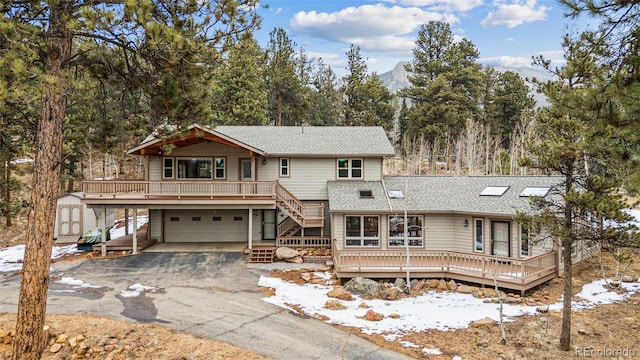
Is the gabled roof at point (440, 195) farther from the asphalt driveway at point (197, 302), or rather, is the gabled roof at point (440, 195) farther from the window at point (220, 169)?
the window at point (220, 169)

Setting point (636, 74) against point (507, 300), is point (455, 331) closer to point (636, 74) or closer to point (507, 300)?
point (507, 300)

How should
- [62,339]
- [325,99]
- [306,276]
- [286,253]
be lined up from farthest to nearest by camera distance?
1. [325,99]
2. [286,253]
3. [306,276]
4. [62,339]

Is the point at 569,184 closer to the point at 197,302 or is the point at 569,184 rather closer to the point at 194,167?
the point at 197,302

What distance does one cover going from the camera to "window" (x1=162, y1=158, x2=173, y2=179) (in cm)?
1814

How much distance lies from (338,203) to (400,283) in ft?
14.9

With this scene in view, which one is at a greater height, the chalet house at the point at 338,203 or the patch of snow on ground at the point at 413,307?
the chalet house at the point at 338,203

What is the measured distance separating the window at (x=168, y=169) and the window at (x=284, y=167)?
5.53m

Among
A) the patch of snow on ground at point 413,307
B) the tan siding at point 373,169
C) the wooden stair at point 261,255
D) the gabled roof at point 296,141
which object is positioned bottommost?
Answer: the patch of snow on ground at point 413,307

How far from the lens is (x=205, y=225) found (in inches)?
742

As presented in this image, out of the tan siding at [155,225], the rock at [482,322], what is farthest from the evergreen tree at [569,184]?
the tan siding at [155,225]

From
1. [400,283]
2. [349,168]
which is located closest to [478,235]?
[400,283]

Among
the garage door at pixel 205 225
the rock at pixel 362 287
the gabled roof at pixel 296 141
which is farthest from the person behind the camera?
the garage door at pixel 205 225

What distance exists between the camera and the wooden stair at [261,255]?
1556 cm

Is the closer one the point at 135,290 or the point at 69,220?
the point at 135,290
